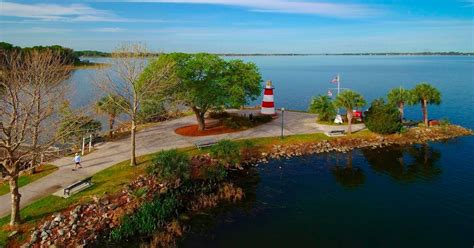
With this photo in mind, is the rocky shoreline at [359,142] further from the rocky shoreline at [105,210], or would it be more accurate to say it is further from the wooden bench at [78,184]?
the wooden bench at [78,184]

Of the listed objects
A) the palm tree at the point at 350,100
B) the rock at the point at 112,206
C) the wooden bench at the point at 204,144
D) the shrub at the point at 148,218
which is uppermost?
the palm tree at the point at 350,100

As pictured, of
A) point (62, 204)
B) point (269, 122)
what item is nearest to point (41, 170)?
point (62, 204)

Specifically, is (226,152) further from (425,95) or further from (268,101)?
(425,95)

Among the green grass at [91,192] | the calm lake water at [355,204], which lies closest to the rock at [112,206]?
the green grass at [91,192]

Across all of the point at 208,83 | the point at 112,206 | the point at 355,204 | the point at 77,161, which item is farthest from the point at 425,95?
the point at 77,161

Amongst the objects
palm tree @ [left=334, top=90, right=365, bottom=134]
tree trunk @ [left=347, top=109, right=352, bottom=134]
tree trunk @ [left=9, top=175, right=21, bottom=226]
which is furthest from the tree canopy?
tree trunk @ [left=9, top=175, right=21, bottom=226]

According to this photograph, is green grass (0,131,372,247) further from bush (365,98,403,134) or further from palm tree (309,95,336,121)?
bush (365,98,403,134)
